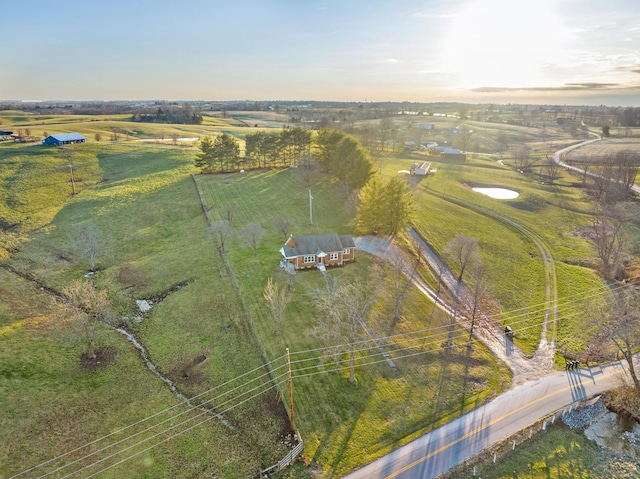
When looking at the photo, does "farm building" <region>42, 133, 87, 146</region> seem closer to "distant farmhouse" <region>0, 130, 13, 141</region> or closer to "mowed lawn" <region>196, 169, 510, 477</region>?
"distant farmhouse" <region>0, 130, 13, 141</region>

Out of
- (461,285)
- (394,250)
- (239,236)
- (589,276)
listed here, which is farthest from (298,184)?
(589,276)

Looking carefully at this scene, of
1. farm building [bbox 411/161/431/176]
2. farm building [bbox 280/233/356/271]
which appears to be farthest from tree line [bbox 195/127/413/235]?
farm building [bbox 411/161/431/176]

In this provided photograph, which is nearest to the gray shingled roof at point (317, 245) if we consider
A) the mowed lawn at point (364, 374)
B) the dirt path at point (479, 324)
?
the mowed lawn at point (364, 374)

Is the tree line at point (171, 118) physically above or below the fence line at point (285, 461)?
above

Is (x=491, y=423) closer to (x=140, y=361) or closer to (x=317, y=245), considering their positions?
(x=317, y=245)

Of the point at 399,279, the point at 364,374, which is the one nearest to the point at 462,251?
the point at 399,279

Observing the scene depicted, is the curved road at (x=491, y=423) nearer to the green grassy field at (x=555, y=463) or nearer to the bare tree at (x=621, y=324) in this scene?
the green grassy field at (x=555, y=463)
